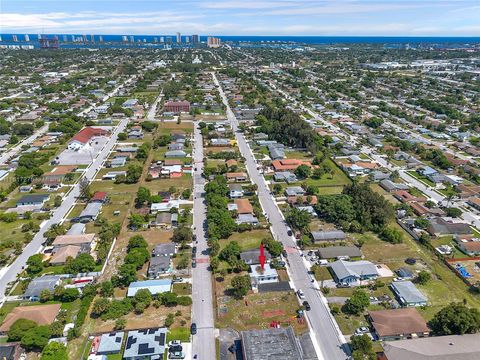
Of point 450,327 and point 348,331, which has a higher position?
point 450,327

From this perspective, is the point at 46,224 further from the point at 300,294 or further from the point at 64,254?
the point at 300,294

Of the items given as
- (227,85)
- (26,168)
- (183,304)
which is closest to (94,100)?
(227,85)

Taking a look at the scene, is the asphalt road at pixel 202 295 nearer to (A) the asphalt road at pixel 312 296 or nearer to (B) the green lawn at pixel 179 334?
(B) the green lawn at pixel 179 334

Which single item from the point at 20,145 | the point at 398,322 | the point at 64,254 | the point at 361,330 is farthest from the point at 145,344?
the point at 20,145

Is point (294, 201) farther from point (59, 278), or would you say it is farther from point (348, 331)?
point (59, 278)

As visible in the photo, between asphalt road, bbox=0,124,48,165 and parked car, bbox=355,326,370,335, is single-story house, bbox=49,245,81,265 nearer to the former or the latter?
parked car, bbox=355,326,370,335

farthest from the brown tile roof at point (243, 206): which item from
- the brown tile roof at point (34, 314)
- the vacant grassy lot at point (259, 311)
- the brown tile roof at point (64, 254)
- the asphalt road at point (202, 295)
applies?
the brown tile roof at point (34, 314)
